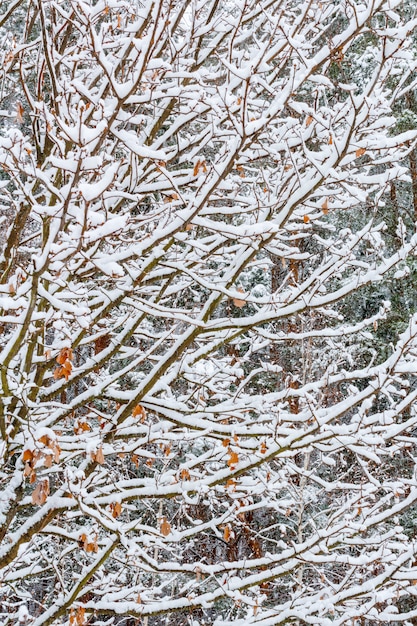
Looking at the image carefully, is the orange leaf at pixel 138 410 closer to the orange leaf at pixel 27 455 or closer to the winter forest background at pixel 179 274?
the winter forest background at pixel 179 274

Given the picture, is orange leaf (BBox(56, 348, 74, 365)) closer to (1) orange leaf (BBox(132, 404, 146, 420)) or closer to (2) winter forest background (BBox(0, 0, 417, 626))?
(2) winter forest background (BBox(0, 0, 417, 626))

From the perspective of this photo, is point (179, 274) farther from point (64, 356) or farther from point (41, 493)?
point (41, 493)

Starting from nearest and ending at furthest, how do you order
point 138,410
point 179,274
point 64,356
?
point 64,356 < point 138,410 < point 179,274

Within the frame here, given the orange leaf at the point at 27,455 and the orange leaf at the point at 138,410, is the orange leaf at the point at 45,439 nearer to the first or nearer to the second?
the orange leaf at the point at 27,455

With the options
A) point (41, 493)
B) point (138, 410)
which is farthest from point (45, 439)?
point (138, 410)

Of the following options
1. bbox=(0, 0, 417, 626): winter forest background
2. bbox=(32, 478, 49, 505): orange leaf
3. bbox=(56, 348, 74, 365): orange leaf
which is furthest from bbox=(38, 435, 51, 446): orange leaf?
bbox=(56, 348, 74, 365): orange leaf

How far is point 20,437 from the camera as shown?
3.10m

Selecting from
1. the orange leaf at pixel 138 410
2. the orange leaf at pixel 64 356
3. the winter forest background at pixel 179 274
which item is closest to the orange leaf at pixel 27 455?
the winter forest background at pixel 179 274

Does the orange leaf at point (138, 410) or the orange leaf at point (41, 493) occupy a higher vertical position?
the orange leaf at point (138, 410)

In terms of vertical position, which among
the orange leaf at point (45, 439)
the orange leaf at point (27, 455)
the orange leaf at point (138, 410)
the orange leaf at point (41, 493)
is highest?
the orange leaf at point (45, 439)

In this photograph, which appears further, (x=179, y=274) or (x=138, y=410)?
(x=179, y=274)

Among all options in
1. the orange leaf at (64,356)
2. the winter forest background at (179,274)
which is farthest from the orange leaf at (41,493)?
the orange leaf at (64,356)

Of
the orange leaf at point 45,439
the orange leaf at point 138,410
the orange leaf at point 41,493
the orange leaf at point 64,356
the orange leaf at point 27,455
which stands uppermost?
the orange leaf at point 64,356

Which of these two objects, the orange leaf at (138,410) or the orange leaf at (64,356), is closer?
the orange leaf at (64,356)
